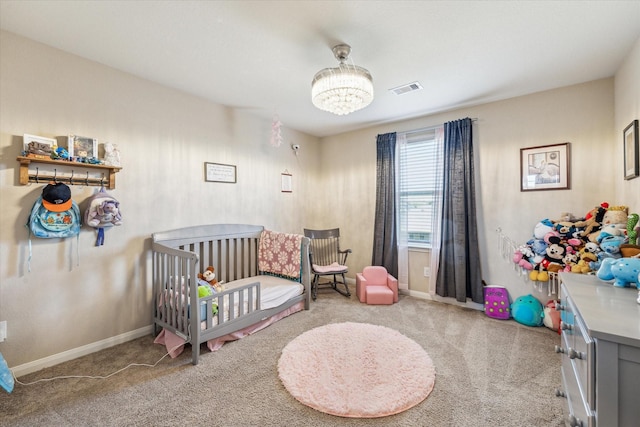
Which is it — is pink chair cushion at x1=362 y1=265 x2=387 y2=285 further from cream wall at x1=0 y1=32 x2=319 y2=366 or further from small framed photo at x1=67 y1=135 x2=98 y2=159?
small framed photo at x1=67 y1=135 x2=98 y2=159

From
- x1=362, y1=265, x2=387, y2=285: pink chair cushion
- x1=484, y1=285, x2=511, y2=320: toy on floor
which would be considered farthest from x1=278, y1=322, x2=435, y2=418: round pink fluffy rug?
x1=484, y1=285, x2=511, y2=320: toy on floor

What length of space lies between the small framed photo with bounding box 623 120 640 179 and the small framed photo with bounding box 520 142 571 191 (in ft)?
1.85

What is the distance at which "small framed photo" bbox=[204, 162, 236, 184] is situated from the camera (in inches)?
123

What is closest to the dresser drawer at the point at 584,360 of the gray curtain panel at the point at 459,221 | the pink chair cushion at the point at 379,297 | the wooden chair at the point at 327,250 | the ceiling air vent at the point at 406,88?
the gray curtain panel at the point at 459,221

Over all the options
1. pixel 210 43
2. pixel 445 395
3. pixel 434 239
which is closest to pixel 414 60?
pixel 210 43

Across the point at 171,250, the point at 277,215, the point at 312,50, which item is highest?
the point at 312,50

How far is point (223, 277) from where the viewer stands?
124 inches

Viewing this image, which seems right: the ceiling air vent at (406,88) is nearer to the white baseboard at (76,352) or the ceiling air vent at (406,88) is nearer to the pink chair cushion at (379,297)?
the pink chair cushion at (379,297)

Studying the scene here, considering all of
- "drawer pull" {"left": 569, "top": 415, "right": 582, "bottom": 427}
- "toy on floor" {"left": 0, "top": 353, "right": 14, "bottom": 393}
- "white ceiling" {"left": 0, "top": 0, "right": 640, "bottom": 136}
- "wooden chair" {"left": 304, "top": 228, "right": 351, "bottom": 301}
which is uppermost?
"white ceiling" {"left": 0, "top": 0, "right": 640, "bottom": 136}

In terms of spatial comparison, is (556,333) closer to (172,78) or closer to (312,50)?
(312,50)

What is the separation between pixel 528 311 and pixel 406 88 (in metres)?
2.62

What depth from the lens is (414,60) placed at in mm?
2316

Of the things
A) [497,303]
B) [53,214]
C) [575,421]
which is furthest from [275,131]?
[575,421]

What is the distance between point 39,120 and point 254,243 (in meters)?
2.26
